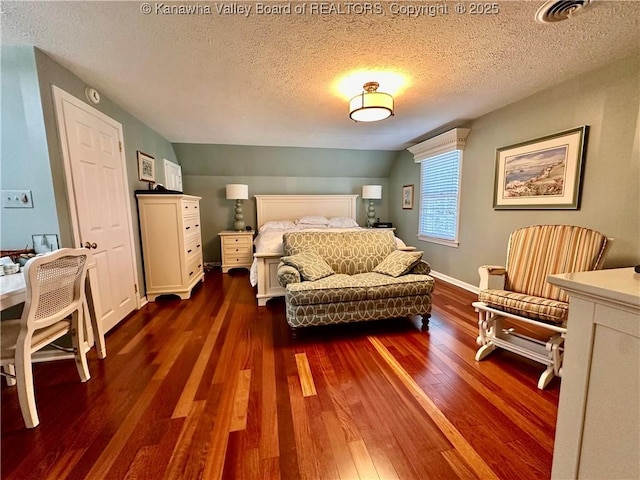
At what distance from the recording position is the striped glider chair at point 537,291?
5.70 ft

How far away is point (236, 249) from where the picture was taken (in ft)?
15.7

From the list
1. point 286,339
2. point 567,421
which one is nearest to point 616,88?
point 567,421

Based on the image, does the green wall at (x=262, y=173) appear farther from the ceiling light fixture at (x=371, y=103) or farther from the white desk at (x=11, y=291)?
the white desk at (x=11, y=291)

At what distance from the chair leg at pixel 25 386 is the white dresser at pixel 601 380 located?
2306 millimetres

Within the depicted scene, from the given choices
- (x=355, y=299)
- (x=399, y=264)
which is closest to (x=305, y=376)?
(x=355, y=299)

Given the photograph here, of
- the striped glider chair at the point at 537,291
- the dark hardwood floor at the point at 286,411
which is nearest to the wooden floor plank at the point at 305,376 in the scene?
the dark hardwood floor at the point at 286,411

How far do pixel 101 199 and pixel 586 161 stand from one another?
13.9ft

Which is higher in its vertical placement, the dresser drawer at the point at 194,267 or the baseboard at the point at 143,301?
the dresser drawer at the point at 194,267

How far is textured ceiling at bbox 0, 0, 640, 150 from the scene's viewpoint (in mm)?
1480

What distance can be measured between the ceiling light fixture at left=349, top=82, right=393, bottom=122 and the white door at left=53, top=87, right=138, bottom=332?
228 centimetres

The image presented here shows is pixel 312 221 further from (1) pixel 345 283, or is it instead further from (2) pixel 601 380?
(2) pixel 601 380

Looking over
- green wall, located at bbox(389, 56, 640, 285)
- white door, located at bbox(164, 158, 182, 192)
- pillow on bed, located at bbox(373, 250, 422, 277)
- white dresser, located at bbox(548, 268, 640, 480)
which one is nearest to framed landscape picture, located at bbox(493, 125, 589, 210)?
green wall, located at bbox(389, 56, 640, 285)

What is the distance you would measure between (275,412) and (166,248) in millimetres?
2554

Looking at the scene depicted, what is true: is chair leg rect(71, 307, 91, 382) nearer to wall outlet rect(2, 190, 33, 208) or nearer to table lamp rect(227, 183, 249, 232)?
wall outlet rect(2, 190, 33, 208)
